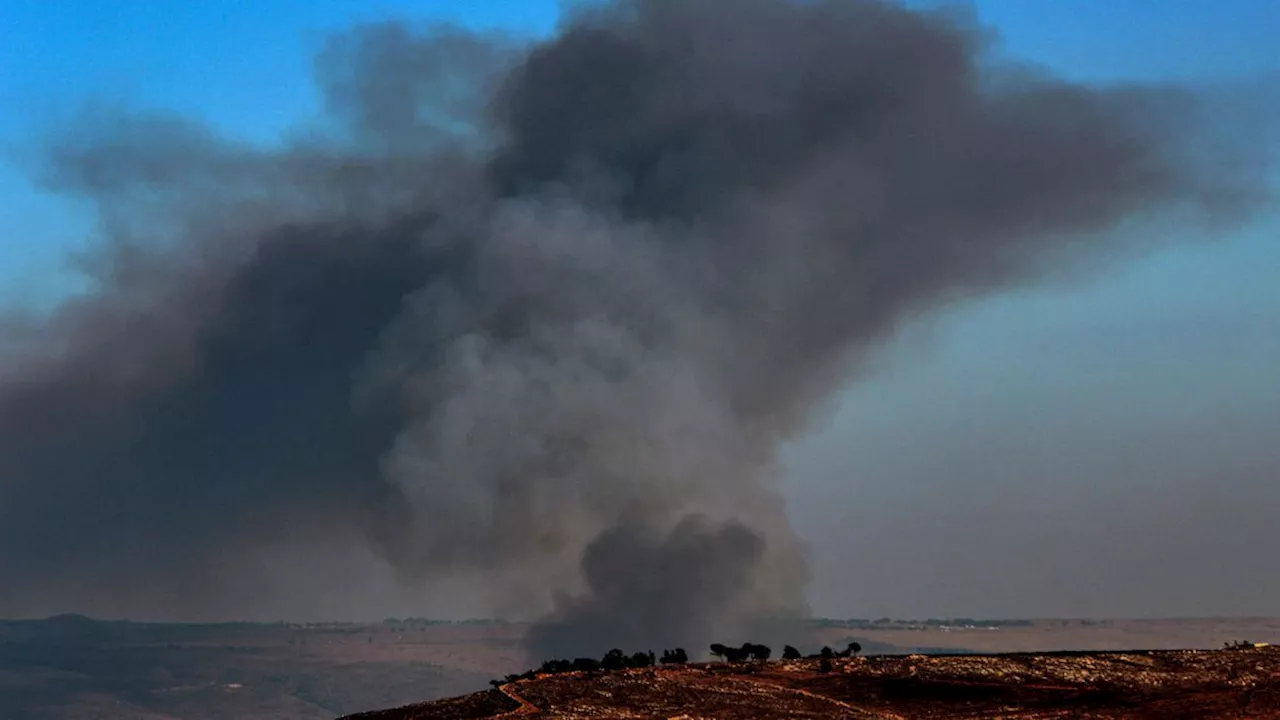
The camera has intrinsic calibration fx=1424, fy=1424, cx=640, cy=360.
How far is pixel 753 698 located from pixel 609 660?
1381cm

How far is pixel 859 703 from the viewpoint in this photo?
2744 inches

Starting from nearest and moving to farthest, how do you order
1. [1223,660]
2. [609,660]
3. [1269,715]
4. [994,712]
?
[1269,715], [994,712], [1223,660], [609,660]

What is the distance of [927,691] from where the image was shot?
234 ft

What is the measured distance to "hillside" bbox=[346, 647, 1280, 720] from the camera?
65.4 m

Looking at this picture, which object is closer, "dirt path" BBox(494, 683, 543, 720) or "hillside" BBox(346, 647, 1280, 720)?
"dirt path" BBox(494, 683, 543, 720)

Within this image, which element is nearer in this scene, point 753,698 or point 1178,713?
point 1178,713

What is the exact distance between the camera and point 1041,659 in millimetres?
77000

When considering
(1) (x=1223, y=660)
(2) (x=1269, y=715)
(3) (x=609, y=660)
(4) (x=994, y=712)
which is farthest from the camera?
(3) (x=609, y=660)

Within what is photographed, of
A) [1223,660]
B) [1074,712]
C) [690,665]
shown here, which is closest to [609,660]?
[690,665]

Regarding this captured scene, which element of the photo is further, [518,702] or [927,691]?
[927,691]

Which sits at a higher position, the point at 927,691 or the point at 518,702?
the point at 927,691

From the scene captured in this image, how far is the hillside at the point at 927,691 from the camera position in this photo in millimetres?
65438

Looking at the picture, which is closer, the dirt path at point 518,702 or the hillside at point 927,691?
the dirt path at point 518,702

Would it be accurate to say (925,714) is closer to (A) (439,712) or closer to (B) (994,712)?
(B) (994,712)
